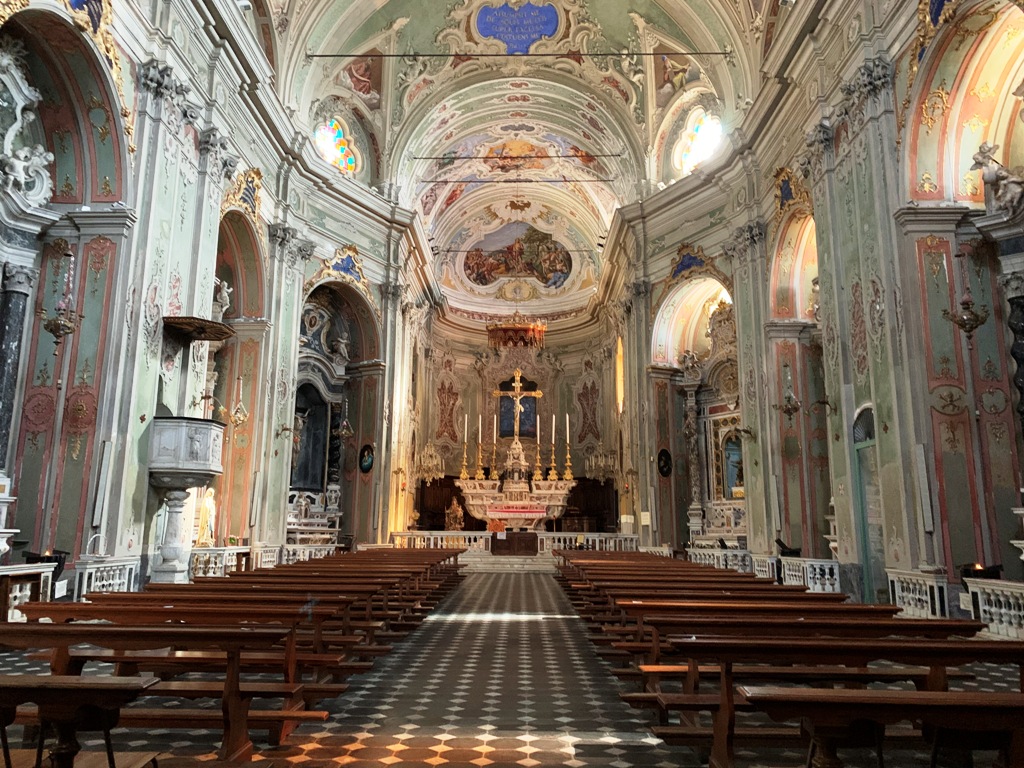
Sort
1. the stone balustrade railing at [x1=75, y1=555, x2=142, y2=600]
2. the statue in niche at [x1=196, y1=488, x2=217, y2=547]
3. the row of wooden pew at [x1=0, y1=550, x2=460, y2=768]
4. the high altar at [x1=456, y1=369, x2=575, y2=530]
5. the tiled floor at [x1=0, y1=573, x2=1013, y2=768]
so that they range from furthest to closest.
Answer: the high altar at [x1=456, y1=369, x2=575, y2=530] < the statue in niche at [x1=196, y1=488, x2=217, y2=547] < the stone balustrade railing at [x1=75, y1=555, x2=142, y2=600] < the tiled floor at [x1=0, y1=573, x2=1013, y2=768] < the row of wooden pew at [x1=0, y1=550, x2=460, y2=768]

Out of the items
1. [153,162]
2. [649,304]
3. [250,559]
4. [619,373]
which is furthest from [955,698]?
[619,373]

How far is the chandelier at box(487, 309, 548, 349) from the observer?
27312mm

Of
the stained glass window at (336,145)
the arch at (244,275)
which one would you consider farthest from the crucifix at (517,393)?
the arch at (244,275)

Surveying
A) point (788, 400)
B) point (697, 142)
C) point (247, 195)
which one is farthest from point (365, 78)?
point (788, 400)

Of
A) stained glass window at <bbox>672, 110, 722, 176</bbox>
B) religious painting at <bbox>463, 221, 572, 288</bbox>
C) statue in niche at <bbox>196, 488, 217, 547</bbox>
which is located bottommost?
statue in niche at <bbox>196, 488, 217, 547</bbox>

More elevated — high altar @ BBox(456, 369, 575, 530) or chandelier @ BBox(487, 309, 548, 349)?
chandelier @ BBox(487, 309, 548, 349)

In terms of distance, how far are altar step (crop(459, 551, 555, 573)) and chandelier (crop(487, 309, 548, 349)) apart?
32.5ft

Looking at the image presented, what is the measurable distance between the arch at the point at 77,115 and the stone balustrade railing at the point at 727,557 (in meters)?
12.0

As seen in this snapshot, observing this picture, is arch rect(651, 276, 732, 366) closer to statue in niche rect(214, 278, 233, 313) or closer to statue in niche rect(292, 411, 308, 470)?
statue in niche rect(292, 411, 308, 470)

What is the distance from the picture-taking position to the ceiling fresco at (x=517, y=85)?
17.5 meters

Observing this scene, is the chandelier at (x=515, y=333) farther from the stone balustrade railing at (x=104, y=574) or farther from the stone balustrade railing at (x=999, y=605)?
the stone balustrade railing at (x=999, y=605)

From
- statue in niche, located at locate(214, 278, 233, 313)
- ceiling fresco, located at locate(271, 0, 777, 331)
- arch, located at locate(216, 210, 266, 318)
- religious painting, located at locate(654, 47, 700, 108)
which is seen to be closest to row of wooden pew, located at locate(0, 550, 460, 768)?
statue in niche, located at locate(214, 278, 233, 313)

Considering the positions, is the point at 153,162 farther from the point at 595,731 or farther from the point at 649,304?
the point at 649,304

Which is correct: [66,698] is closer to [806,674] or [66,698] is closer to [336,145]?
[806,674]
